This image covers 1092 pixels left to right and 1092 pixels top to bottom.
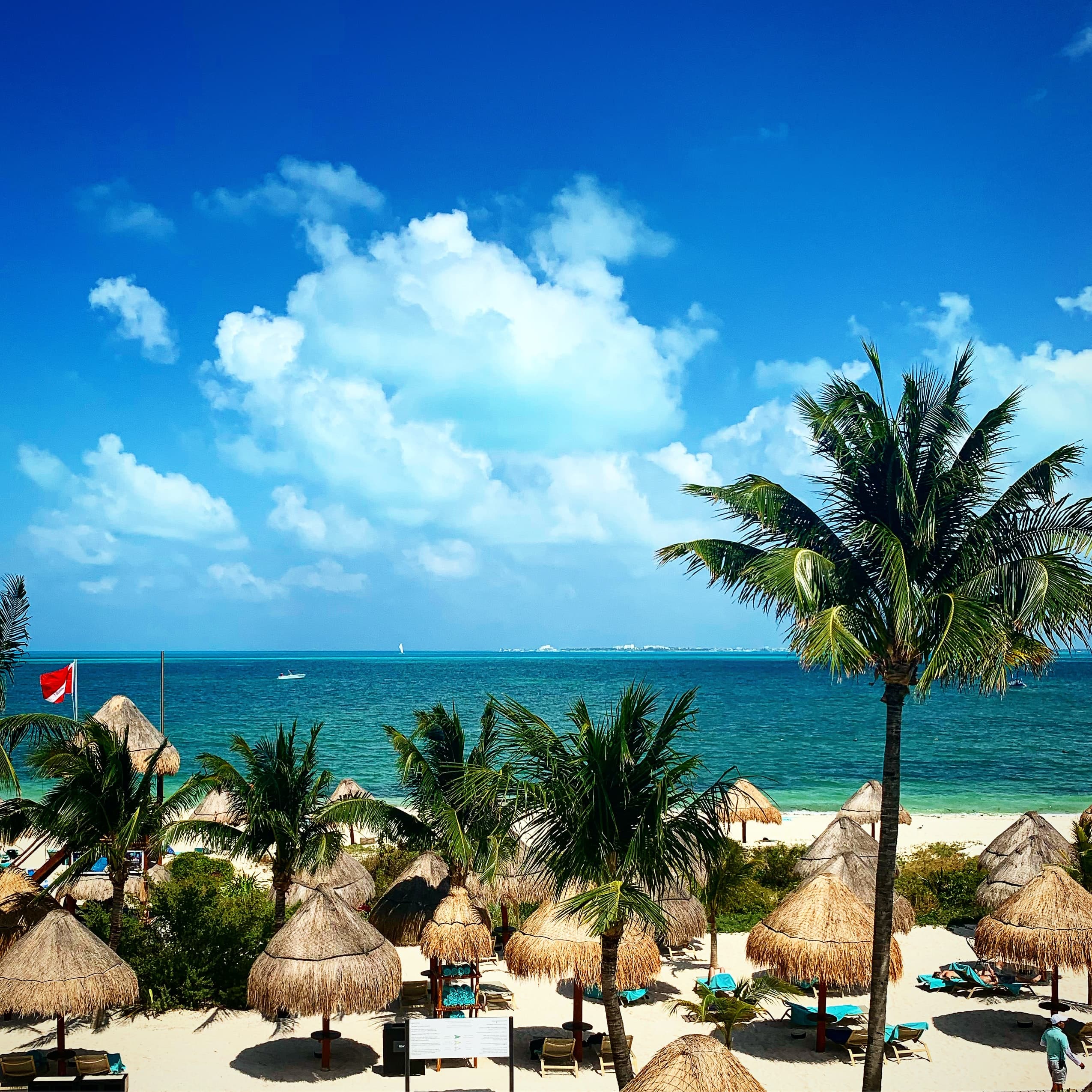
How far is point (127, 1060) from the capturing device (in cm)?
1281

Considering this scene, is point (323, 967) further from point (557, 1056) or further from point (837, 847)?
point (837, 847)

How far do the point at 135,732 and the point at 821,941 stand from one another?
19.3m

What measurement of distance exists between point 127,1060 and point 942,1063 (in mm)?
11343

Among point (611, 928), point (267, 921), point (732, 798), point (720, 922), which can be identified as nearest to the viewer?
point (611, 928)

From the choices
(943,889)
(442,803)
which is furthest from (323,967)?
(943,889)

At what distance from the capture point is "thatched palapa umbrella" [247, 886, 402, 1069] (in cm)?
1209

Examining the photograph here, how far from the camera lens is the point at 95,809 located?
14.7 meters

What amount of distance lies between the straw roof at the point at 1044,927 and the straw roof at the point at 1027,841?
14.3 feet

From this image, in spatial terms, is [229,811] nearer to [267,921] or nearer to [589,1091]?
[267,921]

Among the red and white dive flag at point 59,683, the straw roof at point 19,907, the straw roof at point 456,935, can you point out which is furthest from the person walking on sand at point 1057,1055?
the red and white dive flag at point 59,683

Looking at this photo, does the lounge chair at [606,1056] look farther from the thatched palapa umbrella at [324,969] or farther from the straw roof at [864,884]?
the straw roof at [864,884]

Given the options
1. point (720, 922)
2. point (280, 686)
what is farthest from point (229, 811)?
point (280, 686)

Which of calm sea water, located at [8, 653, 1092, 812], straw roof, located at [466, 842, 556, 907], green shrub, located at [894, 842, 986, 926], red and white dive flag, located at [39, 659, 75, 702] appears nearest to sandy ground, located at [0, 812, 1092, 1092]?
straw roof, located at [466, 842, 556, 907]

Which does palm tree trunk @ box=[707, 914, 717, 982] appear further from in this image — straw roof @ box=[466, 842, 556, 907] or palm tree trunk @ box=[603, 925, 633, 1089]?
palm tree trunk @ box=[603, 925, 633, 1089]
